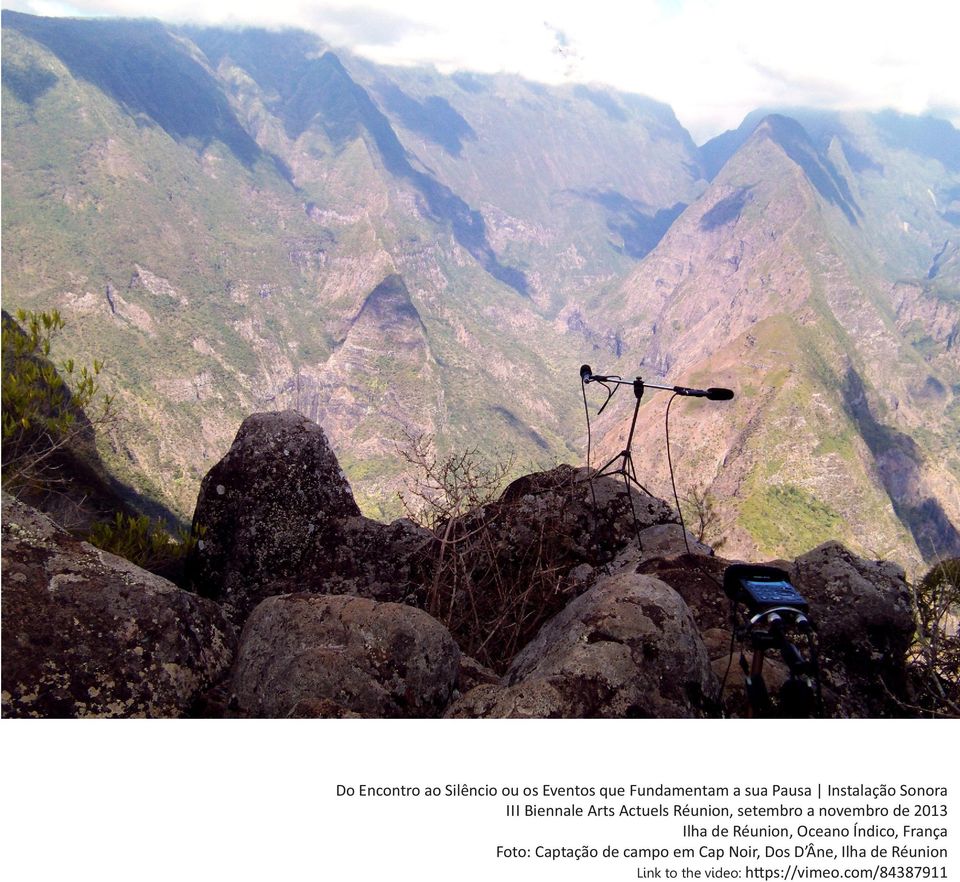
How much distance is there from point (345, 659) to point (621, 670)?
2.06 metres

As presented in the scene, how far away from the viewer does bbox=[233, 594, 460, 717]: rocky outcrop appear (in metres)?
4.89

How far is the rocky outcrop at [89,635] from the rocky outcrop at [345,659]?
1.50 ft

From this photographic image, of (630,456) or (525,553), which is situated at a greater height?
(630,456)

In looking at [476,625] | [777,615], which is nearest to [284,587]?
[476,625]

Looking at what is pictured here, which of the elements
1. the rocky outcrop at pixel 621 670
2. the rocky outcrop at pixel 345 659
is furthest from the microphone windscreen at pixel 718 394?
the rocky outcrop at pixel 345 659

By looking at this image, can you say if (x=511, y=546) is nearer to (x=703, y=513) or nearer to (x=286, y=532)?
(x=286, y=532)

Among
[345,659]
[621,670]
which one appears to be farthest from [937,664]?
[345,659]

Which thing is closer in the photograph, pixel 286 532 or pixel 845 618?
pixel 845 618

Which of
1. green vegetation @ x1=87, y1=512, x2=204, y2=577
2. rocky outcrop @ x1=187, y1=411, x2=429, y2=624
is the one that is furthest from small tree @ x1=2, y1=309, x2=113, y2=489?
A: rocky outcrop @ x1=187, y1=411, x2=429, y2=624

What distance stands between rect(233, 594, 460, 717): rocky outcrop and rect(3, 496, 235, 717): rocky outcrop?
46 centimetres

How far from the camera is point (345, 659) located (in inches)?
197

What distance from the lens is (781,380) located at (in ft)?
633

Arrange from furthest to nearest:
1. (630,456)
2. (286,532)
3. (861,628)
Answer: (286,532) → (861,628) → (630,456)
